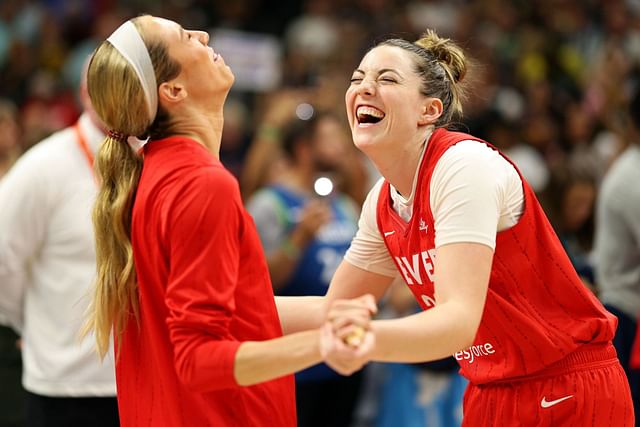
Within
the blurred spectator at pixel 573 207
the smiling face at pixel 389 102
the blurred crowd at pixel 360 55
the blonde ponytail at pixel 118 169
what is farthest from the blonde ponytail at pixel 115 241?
the blurred crowd at pixel 360 55

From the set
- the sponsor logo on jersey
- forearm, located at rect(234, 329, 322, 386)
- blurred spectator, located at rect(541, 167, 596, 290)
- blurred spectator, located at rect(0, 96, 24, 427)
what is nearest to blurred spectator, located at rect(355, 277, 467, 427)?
blurred spectator, located at rect(541, 167, 596, 290)

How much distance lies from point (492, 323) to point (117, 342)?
41.8 inches

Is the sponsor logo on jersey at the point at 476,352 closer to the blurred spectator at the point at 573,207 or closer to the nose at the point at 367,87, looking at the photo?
the nose at the point at 367,87

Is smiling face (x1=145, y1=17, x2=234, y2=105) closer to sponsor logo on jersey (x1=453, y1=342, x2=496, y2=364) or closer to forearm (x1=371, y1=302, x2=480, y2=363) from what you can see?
forearm (x1=371, y1=302, x2=480, y2=363)

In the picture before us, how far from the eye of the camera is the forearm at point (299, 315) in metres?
3.15

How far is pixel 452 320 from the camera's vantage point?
2506 millimetres

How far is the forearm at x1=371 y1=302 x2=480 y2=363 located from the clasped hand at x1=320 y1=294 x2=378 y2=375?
0.04 m

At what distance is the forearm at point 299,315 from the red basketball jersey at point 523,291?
0.35 meters

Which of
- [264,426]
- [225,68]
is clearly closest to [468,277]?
[264,426]

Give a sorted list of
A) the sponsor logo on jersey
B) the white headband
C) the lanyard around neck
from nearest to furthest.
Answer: the white headband < the sponsor logo on jersey < the lanyard around neck

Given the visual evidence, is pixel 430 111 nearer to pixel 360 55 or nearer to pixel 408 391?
pixel 408 391

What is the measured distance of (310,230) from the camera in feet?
17.5

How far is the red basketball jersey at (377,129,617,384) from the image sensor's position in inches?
113

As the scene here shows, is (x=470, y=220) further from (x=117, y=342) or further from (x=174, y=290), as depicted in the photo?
(x=117, y=342)
